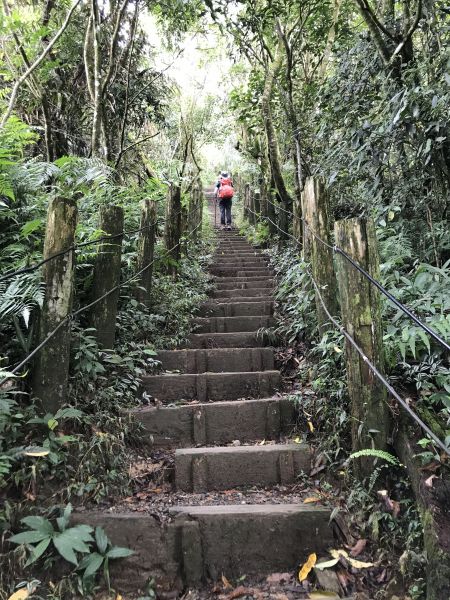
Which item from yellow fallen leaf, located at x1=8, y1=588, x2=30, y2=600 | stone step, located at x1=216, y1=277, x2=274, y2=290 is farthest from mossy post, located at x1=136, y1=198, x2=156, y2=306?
yellow fallen leaf, located at x1=8, y1=588, x2=30, y2=600

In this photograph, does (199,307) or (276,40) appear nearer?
(199,307)

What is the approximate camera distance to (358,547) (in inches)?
88.9

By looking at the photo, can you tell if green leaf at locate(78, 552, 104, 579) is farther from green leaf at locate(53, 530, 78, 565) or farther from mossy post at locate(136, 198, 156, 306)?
mossy post at locate(136, 198, 156, 306)

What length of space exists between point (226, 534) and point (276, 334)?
2384 mm

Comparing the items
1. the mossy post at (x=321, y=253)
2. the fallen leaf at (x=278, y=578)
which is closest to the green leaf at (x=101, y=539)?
Answer: the fallen leaf at (x=278, y=578)

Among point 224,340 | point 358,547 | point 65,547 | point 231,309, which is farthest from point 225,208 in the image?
point 65,547

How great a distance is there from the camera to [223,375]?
374 cm

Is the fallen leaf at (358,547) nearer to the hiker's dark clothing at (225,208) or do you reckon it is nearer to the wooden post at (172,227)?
the wooden post at (172,227)

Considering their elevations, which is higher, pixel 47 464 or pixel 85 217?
pixel 85 217

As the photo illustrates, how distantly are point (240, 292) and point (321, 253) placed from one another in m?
2.78

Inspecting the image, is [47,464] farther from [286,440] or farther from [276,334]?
[276,334]

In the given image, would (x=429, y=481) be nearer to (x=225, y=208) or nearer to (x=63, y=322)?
(x=63, y=322)

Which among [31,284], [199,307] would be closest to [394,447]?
[31,284]

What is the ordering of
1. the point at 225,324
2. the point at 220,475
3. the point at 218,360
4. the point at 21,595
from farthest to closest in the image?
1. the point at 225,324
2. the point at 218,360
3. the point at 220,475
4. the point at 21,595
